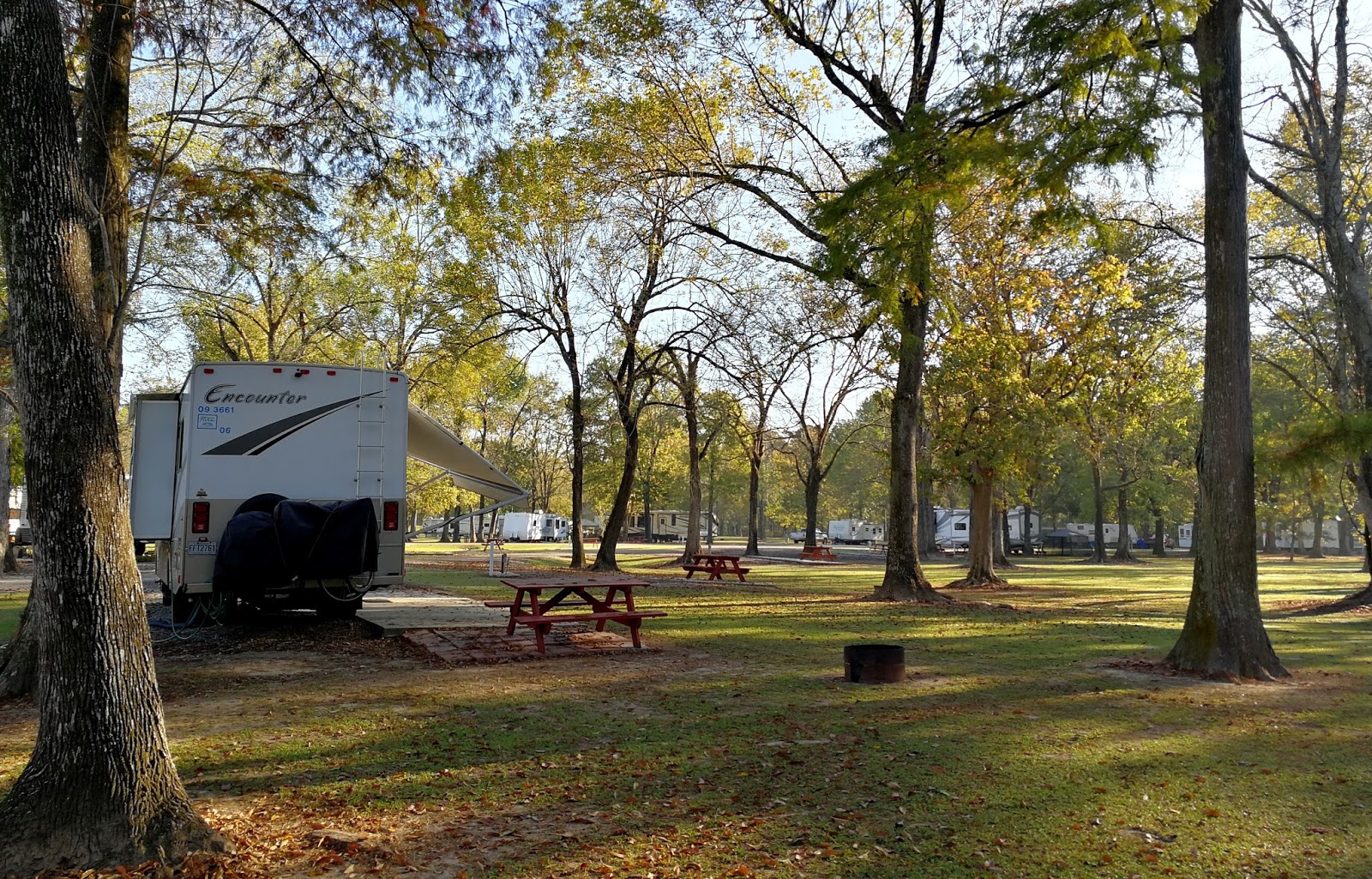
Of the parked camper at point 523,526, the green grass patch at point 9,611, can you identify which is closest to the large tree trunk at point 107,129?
the green grass patch at point 9,611

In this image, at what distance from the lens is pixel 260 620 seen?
1153cm

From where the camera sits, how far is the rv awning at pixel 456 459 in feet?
39.4

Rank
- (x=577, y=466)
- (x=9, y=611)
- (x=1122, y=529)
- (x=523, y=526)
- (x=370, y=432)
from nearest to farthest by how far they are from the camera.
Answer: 1. (x=370, y=432)
2. (x=9, y=611)
3. (x=577, y=466)
4. (x=1122, y=529)
5. (x=523, y=526)

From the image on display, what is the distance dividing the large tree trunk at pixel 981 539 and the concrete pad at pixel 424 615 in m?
12.9

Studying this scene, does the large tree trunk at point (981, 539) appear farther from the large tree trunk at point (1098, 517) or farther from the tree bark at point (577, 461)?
the large tree trunk at point (1098, 517)

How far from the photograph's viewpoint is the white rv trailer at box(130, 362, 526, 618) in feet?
30.9

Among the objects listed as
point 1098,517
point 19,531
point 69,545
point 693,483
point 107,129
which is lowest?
point 19,531

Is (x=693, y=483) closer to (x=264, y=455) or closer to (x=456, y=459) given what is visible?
(x=456, y=459)

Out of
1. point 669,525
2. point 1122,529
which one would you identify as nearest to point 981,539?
point 1122,529

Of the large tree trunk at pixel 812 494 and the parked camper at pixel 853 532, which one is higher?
the large tree trunk at pixel 812 494

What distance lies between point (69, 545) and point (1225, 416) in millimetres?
9405

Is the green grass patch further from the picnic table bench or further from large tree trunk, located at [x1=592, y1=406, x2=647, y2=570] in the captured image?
the picnic table bench

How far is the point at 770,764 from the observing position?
17.6ft

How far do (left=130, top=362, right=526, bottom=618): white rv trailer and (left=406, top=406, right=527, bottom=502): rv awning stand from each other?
5.09 ft
